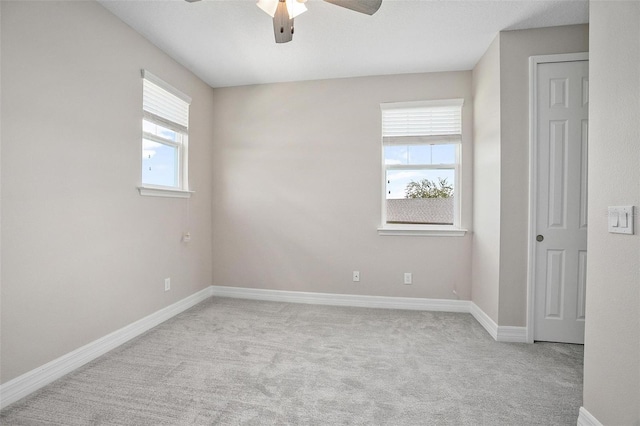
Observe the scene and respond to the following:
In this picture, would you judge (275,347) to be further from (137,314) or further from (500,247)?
(500,247)

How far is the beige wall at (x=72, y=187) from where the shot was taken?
1764 mm

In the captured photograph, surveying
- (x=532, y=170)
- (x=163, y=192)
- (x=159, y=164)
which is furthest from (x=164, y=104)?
(x=532, y=170)

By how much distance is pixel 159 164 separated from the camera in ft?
9.95

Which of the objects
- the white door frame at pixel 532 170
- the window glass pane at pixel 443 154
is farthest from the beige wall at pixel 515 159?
the window glass pane at pixel 443 154

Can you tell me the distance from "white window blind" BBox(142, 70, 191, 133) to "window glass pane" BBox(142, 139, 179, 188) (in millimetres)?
237

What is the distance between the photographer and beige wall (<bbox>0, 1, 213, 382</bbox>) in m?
1.76

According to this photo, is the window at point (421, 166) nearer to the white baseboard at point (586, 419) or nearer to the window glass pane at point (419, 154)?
the window glass pane at point (419, 154)

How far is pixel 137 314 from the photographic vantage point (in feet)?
8.86

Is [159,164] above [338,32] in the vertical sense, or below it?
below

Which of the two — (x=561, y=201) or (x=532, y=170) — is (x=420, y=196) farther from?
(x=561, y=201)

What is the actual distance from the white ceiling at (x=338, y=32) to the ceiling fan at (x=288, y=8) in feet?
1.53

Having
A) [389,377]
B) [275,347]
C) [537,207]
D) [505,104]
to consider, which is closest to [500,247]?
[537,207]

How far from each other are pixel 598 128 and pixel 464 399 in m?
1.64

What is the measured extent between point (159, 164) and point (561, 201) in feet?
12.1
